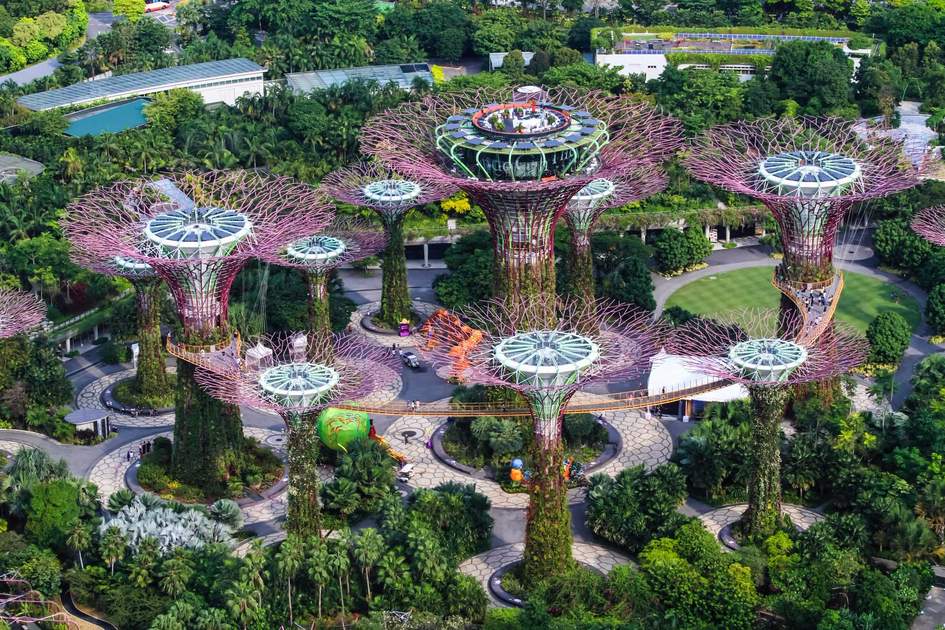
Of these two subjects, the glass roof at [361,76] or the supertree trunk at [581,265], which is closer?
the supertree trunk at [581,265]

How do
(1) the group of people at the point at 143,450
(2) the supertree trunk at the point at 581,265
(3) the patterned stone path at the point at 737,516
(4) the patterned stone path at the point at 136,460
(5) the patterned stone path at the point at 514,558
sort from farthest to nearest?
(2) the supertree trunk at the point at 581,265
(1) the group of people at the point at 143,450
(4) the patterned stone path at the point at 136,460
(3) the patterned stone path at the point at 737,516
(5) the patterned stone path at the point at 514,558

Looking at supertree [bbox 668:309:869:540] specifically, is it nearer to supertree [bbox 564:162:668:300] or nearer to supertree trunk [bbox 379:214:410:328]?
supertree [bbox 564:162:668:300]

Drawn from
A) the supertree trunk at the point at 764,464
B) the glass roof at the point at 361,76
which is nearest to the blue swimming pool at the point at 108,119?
the glass roof at the point at 361,76

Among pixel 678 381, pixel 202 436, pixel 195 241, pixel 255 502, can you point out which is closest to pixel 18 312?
pixel 202 436

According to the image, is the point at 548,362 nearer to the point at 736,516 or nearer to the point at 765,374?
the point at 765,374

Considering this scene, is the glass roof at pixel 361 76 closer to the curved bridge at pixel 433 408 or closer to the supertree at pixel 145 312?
the supertree at pixel 145 312

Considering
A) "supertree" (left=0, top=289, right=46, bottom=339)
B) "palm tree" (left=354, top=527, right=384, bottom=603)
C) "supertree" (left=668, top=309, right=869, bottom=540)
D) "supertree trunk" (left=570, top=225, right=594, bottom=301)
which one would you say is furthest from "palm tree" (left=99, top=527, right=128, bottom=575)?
"supertree trunk" (left=570, top=225, right=594, bottom=301)

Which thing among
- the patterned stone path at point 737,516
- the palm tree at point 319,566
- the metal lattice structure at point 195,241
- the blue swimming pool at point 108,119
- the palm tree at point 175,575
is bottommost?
the patterned stone path at point 737,516
